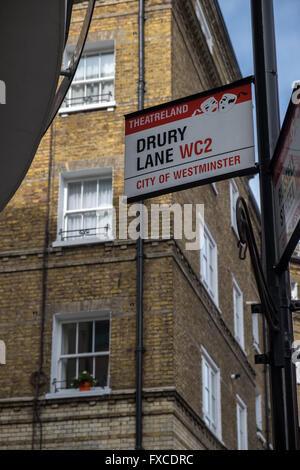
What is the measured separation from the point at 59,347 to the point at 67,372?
593 mm

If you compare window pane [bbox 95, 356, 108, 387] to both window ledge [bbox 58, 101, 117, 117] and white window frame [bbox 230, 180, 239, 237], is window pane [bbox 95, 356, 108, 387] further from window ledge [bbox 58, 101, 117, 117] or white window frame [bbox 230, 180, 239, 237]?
white window frame [bbox 230, 180, 239, 237]

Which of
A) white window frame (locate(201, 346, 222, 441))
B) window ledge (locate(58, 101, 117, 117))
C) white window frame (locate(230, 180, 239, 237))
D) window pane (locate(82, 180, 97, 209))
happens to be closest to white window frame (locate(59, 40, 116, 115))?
window ledge (locate(58, 101, 117, 117))

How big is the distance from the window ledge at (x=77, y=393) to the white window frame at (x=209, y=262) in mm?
4635

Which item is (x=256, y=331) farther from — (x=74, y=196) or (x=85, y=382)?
(x=85, y=382)

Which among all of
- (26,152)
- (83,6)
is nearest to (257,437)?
(83,6)

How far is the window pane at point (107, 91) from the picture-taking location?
22.5m

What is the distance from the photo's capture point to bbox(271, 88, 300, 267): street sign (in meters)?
6.10

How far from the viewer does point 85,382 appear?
762 inches

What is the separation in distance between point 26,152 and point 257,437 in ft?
79.2

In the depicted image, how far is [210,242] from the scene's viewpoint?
24.6m

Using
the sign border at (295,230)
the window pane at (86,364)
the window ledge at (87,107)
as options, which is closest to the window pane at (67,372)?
the window pane at (86,364)

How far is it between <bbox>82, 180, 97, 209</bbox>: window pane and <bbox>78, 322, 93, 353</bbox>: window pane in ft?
9.76

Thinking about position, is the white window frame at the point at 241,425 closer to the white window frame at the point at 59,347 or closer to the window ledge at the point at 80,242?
the white window frame at the point at 59,347

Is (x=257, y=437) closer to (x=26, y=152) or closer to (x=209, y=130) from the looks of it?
(x=209, y=130)
